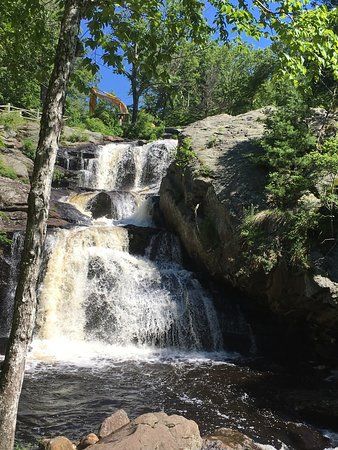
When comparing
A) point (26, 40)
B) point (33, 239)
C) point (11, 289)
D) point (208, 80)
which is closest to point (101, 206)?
point (11, 289)

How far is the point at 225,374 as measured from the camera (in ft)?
33.8

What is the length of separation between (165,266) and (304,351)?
197 inches

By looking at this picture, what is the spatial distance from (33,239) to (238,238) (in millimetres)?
7791

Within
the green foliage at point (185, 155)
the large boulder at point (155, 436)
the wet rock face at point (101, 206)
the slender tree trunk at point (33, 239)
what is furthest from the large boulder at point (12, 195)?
the slender tree trunk at point (33, 239)

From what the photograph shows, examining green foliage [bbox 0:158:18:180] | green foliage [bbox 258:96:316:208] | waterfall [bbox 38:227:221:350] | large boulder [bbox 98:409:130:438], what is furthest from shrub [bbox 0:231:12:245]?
large boulder [bbox 98:409:130:438]

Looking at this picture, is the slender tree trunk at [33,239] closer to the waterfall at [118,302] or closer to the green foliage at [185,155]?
the waterfall at [118,302]

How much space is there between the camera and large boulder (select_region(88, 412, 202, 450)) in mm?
5527

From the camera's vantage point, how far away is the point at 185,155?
582 inches

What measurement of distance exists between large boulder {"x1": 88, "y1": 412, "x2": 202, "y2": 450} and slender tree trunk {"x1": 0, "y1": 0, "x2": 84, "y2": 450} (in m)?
1.47

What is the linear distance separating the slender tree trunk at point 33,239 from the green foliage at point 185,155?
32.7 ft

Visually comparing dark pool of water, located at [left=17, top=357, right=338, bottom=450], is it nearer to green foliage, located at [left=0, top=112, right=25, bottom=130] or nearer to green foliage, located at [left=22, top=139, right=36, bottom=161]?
green foliage, located at [left=22, top=139, right=36, bottom=161]

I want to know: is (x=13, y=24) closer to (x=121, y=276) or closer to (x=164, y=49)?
(x=164, y=49)

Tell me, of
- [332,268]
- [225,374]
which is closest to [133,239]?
[225,374]

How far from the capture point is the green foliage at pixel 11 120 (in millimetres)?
24906
